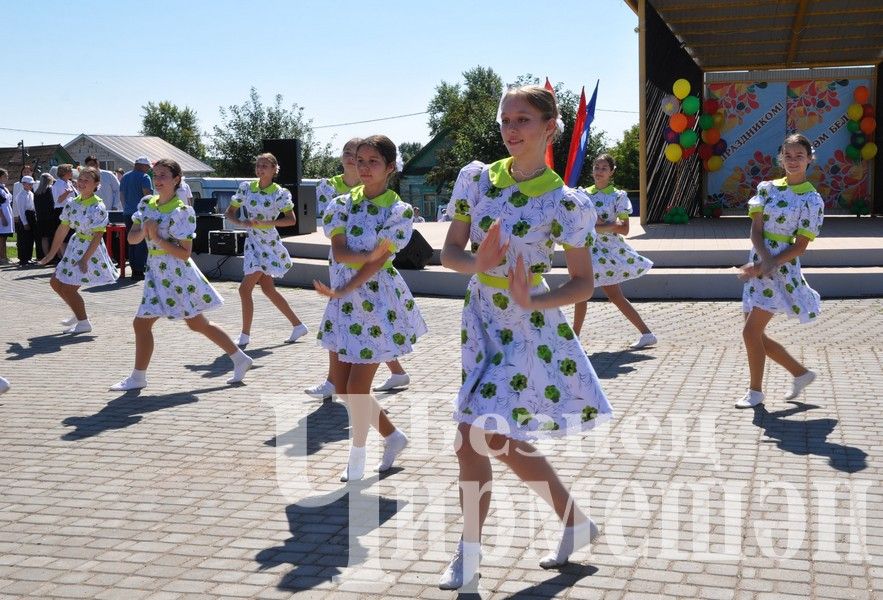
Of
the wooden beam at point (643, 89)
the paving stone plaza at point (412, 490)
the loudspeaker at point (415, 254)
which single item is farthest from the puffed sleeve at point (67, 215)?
the wooden beam at point (643, 89)

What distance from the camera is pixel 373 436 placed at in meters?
6.80

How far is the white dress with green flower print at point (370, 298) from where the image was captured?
5824 mm

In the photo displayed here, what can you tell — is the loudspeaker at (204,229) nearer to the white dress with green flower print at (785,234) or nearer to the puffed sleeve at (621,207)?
the puffed sleeve at (621,207)

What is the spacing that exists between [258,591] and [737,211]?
22.2 meters

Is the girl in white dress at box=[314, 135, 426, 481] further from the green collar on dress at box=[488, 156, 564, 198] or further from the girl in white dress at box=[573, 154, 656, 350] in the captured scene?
the girl in white dress at box=[573, 154, 656, 350]

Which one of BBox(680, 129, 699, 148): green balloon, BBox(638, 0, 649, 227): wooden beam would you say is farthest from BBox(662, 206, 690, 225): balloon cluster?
BBox(680, 129, 699, 148): green balloon

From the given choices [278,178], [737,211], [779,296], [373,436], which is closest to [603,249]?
[779,296]

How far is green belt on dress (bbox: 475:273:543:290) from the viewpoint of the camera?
160 inches

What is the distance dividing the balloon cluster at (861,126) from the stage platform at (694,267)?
4940 mm

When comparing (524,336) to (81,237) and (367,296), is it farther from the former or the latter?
(81,237)

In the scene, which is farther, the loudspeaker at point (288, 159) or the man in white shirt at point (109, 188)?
the man in white shirt at point (109, 188)

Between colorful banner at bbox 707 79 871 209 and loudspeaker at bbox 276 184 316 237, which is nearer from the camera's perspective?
loudspeaker at bbox 276 184 316 237

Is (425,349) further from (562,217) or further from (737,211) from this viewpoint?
(737,211)

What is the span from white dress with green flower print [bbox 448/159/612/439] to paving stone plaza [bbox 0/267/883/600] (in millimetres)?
738
